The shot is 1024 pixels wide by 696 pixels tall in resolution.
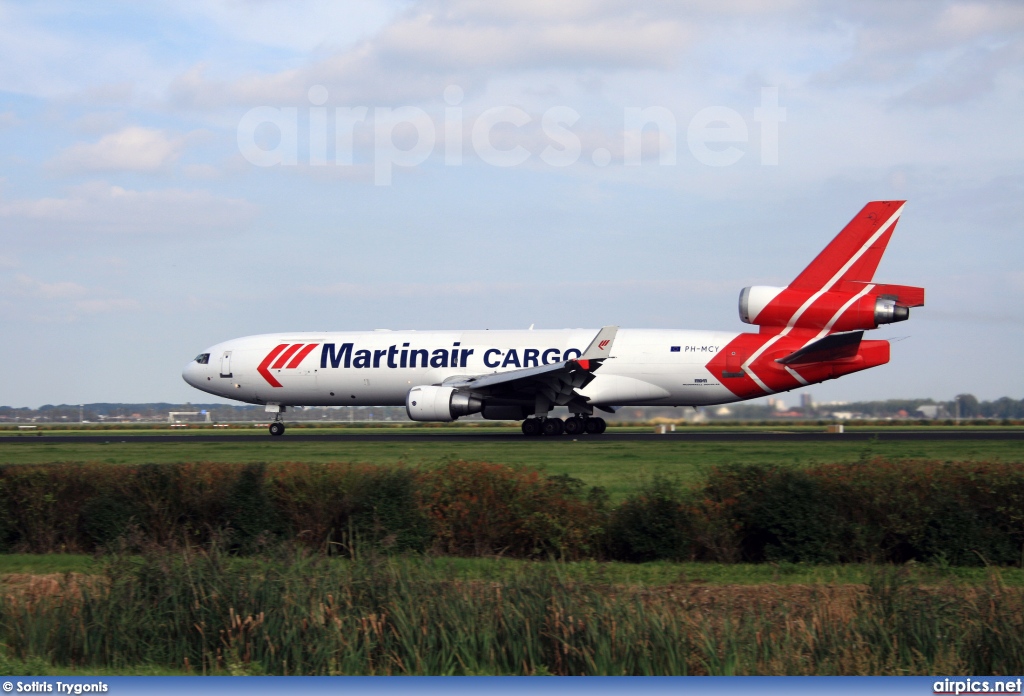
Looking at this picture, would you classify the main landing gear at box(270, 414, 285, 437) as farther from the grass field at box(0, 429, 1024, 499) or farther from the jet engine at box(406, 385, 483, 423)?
the jet engine at box(406, 385, 483, 423)

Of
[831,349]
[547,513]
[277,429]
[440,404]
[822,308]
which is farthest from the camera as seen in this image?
[277,429]

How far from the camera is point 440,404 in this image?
34.9m

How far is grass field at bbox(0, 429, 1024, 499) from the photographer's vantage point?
2188 centimetres

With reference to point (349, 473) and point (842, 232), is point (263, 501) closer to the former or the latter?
point (349, 473)

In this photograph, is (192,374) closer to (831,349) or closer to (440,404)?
(440,404)

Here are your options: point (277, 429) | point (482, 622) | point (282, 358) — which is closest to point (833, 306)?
point (282, 358)

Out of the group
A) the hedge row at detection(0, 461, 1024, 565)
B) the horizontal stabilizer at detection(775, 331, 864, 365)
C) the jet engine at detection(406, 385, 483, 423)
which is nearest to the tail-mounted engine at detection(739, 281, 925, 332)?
the horizontal stabilizer at detection(775, 331, 864, 365)

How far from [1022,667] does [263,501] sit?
10.3 meters

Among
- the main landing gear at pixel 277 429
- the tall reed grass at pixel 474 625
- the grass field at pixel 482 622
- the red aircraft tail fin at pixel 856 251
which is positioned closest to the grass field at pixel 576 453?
the red aircraft tail fin at pixel 856 251

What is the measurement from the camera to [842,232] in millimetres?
35875

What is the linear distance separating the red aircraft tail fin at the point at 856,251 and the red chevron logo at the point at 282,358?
64.0ft

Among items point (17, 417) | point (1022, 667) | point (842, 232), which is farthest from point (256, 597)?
point (17, 417)

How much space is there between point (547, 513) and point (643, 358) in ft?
75.0

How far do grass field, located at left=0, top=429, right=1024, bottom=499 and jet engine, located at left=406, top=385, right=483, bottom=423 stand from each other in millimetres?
2265
